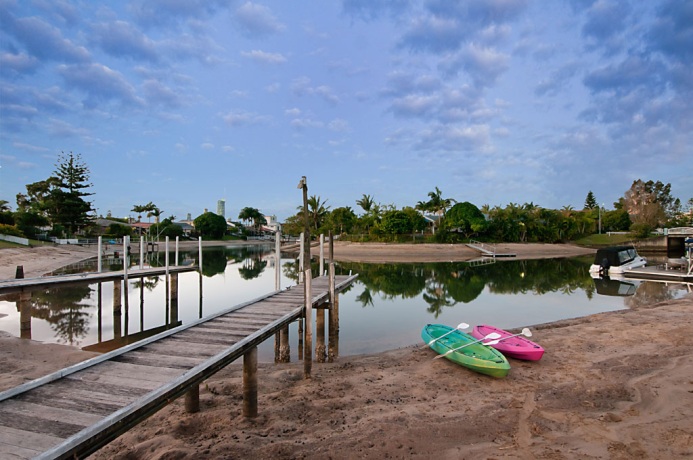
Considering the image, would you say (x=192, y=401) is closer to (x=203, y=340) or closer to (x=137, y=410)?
(x=203, y=340)

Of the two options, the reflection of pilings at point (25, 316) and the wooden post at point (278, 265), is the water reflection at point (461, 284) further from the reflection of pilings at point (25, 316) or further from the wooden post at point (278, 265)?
the reflection of pilings at point (25, 316)

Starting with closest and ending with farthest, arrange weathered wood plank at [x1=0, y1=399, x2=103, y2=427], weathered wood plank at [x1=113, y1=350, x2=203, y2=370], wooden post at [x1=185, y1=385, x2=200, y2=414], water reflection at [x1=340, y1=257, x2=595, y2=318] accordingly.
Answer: weathered wood plank at [x1=0, y1=399, x2=103, y2=427] < weathered wood plank at [x1=113, y1=350, x2=203, y2=370] < wooden post at [x1=185, y1=385, x2=200, y2=414] < water reflection at [x1=340, y1=257, x2=595, y2=318]

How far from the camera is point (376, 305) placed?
19281 mm

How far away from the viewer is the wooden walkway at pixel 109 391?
12.0 ft

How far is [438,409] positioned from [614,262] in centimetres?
3206

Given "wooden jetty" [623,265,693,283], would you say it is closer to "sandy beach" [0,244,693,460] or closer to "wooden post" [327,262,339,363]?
"sandy beach" [0,244,693,460]

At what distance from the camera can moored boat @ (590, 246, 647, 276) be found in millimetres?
30625

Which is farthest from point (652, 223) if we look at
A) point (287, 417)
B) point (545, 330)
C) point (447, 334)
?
point (287, 417)

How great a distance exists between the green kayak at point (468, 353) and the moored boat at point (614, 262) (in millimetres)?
27275

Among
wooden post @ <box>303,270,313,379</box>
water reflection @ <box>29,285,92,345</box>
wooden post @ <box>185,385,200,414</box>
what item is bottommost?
water reflection @ <box>29,285,92,345</box>

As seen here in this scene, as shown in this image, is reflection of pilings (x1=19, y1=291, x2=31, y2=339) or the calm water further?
the calm water

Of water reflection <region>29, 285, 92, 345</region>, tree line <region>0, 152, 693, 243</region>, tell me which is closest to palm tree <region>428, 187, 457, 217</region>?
tree line <region>0, 152, 693, 243</region>

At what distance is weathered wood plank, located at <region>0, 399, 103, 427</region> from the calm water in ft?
23.4

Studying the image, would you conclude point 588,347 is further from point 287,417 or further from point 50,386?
point 50,386
